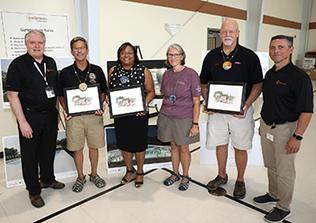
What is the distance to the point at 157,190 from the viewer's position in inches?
101

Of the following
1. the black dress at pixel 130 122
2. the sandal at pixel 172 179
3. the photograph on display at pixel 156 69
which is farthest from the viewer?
the photograph on display at pixel 156 69

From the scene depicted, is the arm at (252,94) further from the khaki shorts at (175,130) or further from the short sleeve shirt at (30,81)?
the short sleeve shirt at (30,81)

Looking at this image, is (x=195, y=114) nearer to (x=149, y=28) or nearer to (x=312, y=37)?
(x=149, y=28)

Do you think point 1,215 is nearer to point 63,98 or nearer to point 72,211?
point 72,211

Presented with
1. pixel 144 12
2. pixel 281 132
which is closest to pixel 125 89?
pixel 281 132

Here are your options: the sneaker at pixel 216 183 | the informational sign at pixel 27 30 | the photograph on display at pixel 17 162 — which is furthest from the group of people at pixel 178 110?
the informational sign at pixel 27 30

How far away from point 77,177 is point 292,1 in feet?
31.1

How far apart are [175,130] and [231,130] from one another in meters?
0.49

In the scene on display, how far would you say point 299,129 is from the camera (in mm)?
1805

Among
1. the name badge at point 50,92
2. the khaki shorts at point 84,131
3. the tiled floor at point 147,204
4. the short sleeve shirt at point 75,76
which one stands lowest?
the tiled floor at point 147,204

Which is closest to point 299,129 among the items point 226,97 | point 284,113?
point 284,113

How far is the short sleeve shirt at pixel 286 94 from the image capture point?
1.75 metres

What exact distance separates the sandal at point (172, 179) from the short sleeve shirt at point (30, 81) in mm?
1345

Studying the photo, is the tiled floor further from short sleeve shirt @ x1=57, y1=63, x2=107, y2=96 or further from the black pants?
short sleeve shirt @ x1=57, y1=63, x2=107, y2=96
